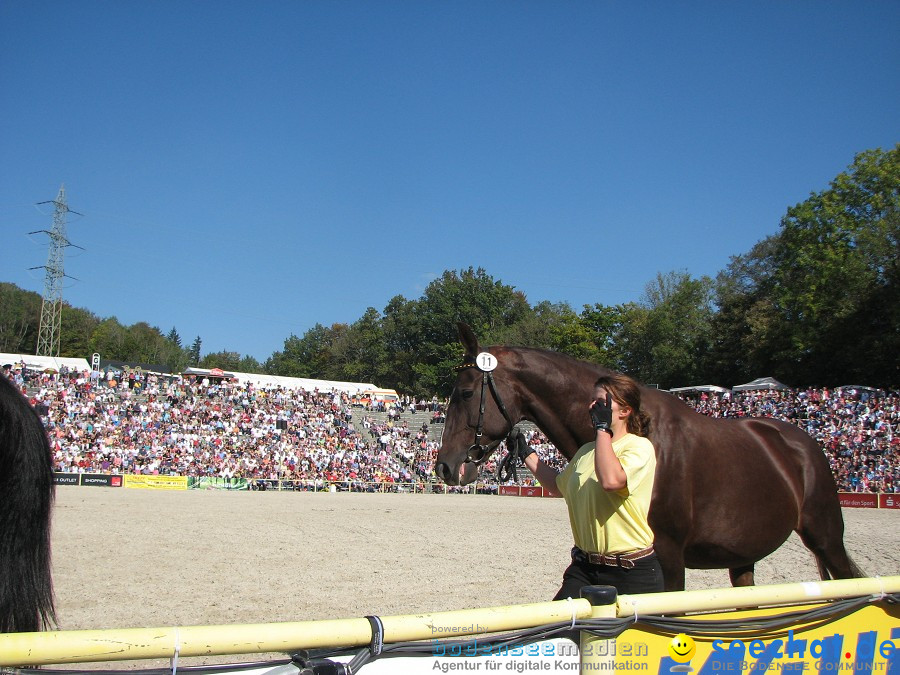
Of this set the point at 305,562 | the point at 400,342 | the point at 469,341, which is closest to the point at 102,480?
the point at 305,562

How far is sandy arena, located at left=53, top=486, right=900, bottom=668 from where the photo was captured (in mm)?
6812

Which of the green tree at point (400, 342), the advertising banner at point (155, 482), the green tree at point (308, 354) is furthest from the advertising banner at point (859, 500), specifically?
the green tree at point (308, 354)

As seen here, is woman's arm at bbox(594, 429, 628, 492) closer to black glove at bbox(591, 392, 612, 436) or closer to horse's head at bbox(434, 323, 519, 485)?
black glove at bbox(591, 392, 612, 436)

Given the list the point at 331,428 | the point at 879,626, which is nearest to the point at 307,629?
the point at 879,626

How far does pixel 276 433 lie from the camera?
31750 mm

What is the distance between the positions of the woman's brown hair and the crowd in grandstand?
23.7m

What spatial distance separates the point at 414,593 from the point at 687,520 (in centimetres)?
450

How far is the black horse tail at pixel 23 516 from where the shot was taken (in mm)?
2564

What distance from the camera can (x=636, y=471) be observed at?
9.70 ft

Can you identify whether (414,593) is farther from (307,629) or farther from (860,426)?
(860,426)

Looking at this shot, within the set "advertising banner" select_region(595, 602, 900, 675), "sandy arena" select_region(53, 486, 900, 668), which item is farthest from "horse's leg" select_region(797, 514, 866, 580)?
"sandy arena" select_region(53, 486, 900, 668)

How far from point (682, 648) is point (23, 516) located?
2.57m

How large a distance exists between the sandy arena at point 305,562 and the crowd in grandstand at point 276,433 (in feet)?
29.2

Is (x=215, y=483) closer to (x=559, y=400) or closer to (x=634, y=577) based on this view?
(x=559, y=400)
